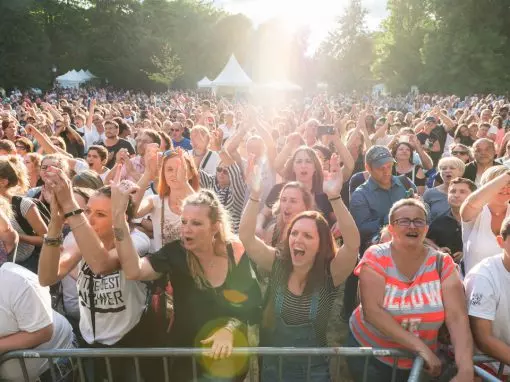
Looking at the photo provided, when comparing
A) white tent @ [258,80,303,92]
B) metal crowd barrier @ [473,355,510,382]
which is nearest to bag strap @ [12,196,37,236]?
metal crowd barrier @ [473,355,510,382]

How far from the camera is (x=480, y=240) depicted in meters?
3.47

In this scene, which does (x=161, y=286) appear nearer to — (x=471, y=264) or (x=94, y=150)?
(x=471, y=264)

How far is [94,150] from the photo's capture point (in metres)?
5.81

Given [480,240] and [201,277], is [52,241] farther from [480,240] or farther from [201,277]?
[480,240]

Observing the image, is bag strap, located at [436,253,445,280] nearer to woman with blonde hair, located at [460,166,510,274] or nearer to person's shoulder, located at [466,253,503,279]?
person's shoulder, located at [466,253,503,279]

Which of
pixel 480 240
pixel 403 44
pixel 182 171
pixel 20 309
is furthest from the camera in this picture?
pixel 403 44

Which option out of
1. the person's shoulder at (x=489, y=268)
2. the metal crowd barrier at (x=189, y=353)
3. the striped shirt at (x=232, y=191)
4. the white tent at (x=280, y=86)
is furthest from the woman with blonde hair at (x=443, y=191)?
the white tent at (x=280, y=86)

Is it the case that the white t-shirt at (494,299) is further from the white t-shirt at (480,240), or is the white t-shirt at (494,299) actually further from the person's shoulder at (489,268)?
the white t-shirt at (480,240)

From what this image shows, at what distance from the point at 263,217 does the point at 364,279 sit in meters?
1.97

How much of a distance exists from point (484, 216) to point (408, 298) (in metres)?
1.28

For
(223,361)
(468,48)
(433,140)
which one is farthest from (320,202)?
(468,48)

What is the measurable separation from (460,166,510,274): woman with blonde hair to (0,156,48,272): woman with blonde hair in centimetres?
353

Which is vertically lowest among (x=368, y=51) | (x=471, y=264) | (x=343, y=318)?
(x=343, y=318)

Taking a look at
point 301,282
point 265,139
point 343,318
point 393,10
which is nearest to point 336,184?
point 301,282
